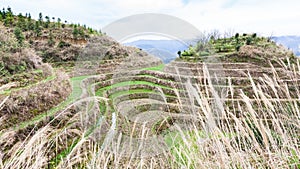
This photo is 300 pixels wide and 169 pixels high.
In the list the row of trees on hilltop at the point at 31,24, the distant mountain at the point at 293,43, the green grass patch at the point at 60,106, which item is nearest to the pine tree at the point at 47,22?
the row of trees on hilltop at the point at 31,24

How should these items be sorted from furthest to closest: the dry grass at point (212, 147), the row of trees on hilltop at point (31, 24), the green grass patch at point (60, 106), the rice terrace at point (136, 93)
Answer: the row of trees on hilltop at point (31, 24), the green grass patch at point (60, 106), the rice terrace at point (136, 93), the dry grass at point (212, 147)

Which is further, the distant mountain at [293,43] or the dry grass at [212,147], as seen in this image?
the distant mountain at [293,43]

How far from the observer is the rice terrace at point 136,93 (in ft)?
7.00

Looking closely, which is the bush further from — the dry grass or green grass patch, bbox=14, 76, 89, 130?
the dry grass

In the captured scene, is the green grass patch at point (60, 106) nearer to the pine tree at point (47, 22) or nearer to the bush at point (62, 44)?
the bush at point (62, 44)

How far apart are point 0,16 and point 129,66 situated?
1226 centimetres

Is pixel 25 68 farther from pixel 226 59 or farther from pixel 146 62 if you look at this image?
pixel 226 59

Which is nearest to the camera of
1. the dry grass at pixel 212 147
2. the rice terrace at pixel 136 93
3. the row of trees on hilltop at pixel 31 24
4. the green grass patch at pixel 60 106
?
the dry grass at pixel 212 147

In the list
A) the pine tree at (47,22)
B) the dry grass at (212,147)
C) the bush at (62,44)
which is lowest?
the dry grass at (212,147)

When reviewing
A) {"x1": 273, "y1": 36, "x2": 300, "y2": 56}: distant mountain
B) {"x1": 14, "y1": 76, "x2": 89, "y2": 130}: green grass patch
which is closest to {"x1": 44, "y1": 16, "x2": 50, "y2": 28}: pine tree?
{"x1": 14, "y1": 76, "x2": 89, "y2": 130}: green grass patch

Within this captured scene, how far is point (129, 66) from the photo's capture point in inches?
683

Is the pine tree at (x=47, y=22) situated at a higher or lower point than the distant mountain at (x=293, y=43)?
higher

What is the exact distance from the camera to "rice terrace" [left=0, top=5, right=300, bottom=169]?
2.13 meters

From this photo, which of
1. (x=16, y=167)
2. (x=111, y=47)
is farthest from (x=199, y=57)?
(x=16, y=167)
